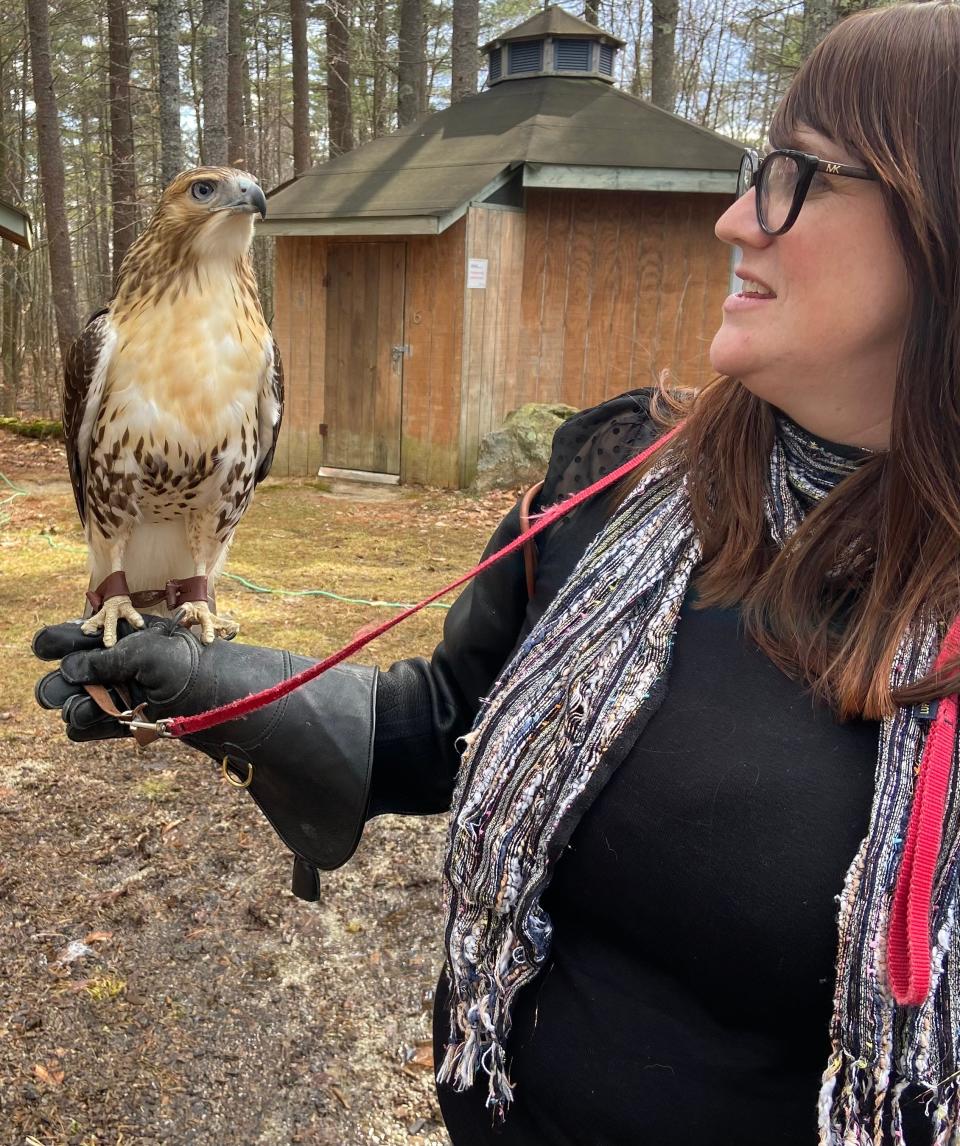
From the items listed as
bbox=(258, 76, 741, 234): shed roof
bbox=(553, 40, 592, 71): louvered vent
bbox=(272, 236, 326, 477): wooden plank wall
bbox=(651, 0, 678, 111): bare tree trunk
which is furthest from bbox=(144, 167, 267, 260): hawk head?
bbox=(651, 0, 678, 111): bare tree trunk

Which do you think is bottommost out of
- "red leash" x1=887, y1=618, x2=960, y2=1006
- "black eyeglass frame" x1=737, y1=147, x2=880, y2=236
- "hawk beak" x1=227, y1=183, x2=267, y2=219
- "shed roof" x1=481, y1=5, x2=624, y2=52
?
"red leash" x1=887, y1=618, x2=960, y2=1006

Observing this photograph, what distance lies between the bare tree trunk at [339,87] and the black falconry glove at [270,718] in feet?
52.7

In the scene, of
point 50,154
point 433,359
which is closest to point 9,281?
point 50,154

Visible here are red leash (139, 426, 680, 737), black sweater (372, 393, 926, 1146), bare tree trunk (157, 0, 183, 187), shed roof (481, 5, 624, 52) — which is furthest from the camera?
shed roof (481, 5, 624, 52)

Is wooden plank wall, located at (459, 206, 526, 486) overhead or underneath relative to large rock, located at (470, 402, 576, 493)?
overhead

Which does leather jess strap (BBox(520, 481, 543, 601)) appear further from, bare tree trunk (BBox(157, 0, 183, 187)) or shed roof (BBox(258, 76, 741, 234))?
bare tree trunk (BBox(157, 0, 183, 187))

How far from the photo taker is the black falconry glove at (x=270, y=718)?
5.45 feet

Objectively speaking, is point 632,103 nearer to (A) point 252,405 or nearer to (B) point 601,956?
(A) point 252,405

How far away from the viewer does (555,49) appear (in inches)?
439

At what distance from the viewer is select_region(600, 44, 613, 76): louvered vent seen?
1134 centimetres

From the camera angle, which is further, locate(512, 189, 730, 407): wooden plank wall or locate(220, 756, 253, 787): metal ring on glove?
locate(512, 189, 730, 407): wooden plank wall

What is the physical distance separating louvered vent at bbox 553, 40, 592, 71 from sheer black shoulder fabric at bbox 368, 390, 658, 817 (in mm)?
10961

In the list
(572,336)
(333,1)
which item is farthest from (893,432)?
(333,1)

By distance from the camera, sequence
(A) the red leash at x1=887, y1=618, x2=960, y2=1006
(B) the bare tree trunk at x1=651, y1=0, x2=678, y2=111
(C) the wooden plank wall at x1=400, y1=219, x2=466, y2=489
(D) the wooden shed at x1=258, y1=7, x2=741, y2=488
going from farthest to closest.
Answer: (B) the bare tree trunk at x1=651, y1=0, x2=678, y2=111 < (C) the wooden plank wall at x1=400, y1=219, x2=466, y2=489 < (D) the wooden shed at x1=258, y1=7, x2=741, y2=488 < (A) the red leash at x1=887, y1=618, x2=960, y2=1006
